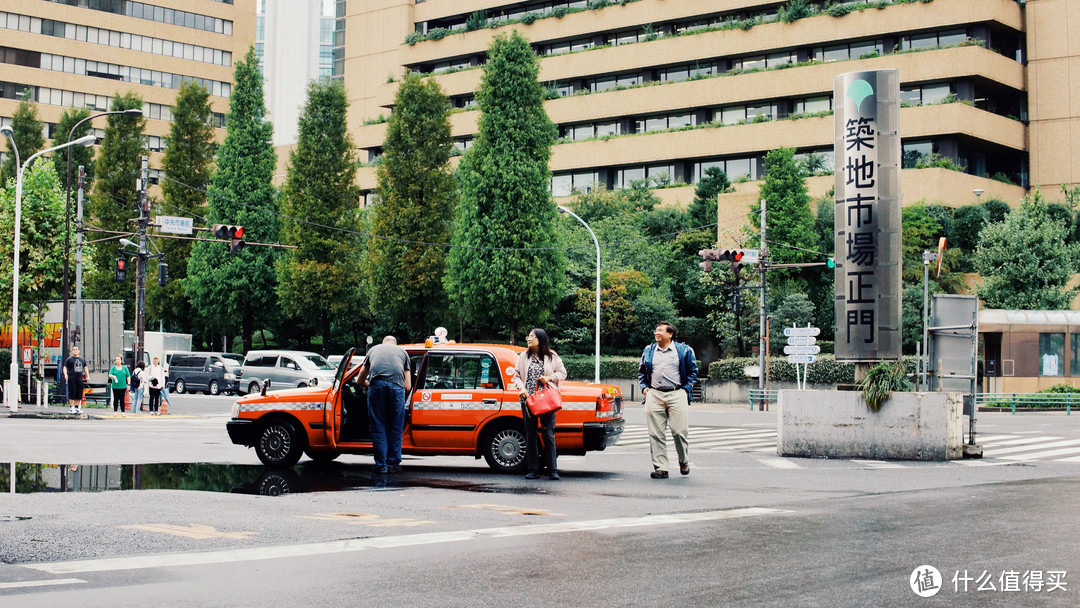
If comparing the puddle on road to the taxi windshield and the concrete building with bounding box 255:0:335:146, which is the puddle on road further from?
the concrete building with bounding box 255:0:335:146

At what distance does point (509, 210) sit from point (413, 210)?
5.42 m

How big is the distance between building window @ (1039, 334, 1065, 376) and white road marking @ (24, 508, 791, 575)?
3724cm

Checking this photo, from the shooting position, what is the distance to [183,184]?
60688 mm

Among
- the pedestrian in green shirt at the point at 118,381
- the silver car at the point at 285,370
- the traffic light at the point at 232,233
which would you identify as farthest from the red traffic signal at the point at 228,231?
the silver car at the point at 285,370

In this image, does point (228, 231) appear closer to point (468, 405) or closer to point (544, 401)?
point (468, 405)

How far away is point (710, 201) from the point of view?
57531 mm

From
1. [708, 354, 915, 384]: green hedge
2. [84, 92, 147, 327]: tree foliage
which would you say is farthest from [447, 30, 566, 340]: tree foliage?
[84, 92, 147, 327]: tree foliage

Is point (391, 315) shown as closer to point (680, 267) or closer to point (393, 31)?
point (680, 267)

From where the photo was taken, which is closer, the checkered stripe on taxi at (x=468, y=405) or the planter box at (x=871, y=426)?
the checkered stripe on taxi at (x=468, y=405)

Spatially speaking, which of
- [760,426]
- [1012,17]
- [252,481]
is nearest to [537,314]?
[760,426]

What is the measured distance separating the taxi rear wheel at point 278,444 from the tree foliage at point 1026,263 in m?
40.5

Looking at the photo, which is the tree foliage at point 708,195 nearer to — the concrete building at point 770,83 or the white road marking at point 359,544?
the concrete building at point 770,83

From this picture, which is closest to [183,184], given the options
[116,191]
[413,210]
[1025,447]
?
[116,191]

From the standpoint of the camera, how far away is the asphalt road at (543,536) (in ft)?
20.8
